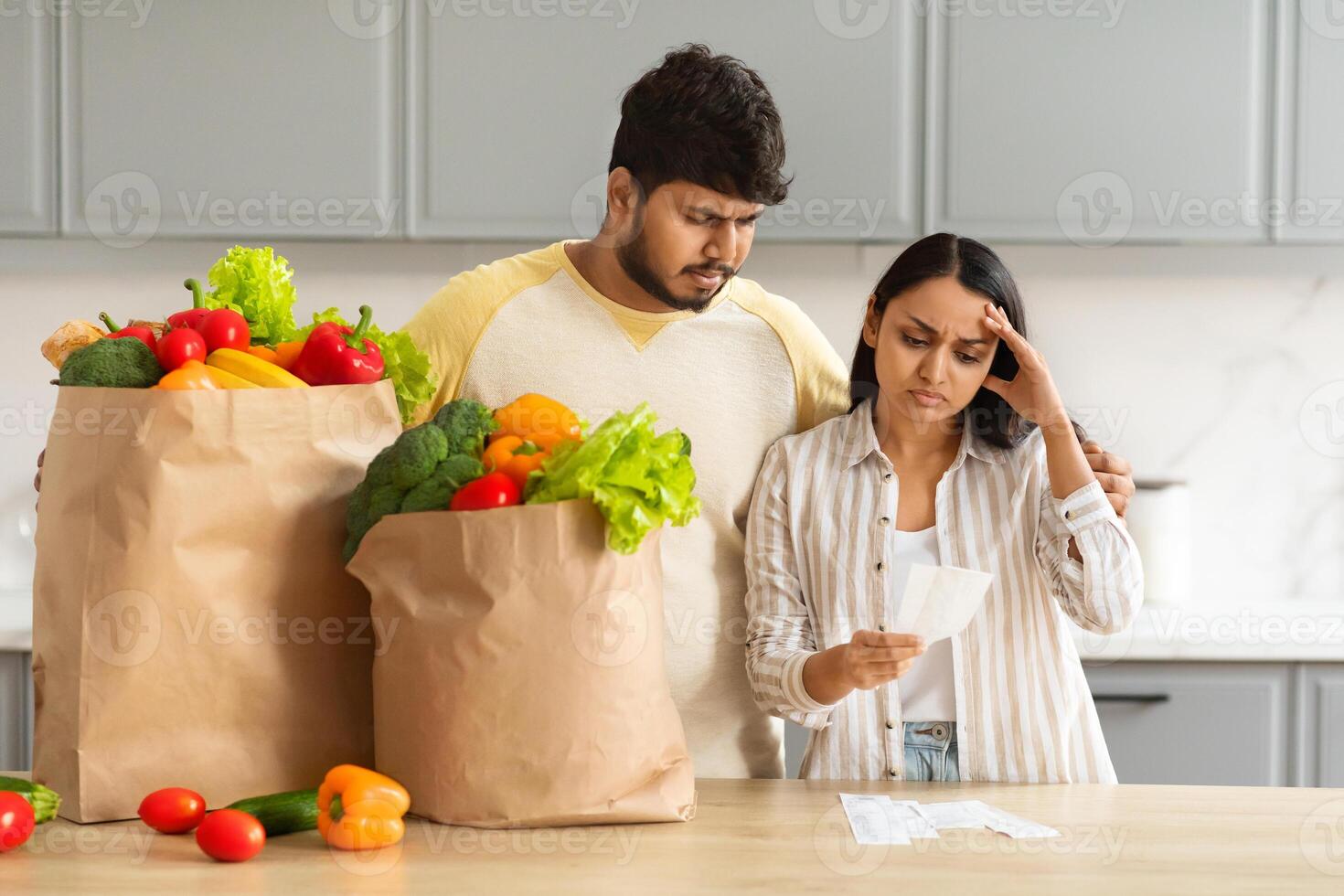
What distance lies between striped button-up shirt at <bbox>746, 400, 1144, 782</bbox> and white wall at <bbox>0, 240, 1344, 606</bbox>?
1440mm

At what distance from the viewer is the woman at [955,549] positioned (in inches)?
54.1

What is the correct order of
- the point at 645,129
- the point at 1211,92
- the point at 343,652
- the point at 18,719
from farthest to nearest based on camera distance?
the point at 1211,92, the point at 18,719, the point at 645,129, the point at 343,652

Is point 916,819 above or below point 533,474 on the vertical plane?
below

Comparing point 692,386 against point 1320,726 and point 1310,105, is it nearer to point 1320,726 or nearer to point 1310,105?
point 1320,726

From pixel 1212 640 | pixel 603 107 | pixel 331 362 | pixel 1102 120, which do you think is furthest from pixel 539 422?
pixel 1102 120

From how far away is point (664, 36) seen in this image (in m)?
2.45

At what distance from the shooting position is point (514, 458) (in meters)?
0.95

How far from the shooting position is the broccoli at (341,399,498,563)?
36.7 inches

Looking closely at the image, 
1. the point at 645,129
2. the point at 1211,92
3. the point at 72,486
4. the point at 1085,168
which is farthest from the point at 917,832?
the point at 1211,92

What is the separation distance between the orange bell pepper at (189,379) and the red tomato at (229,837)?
0.34 m

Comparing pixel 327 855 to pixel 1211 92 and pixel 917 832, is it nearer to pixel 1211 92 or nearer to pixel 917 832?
pixel 917 832

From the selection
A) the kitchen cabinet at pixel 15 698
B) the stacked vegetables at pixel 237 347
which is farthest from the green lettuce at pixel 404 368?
the kitchen cabinet at pixel 15 698

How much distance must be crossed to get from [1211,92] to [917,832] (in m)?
2.03

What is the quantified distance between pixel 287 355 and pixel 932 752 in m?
0.89
